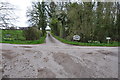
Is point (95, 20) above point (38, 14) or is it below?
below

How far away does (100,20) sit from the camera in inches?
414

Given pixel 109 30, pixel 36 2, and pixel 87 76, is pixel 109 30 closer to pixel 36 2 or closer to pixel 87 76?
pixel 87 76

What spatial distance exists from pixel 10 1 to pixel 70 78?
189 inches

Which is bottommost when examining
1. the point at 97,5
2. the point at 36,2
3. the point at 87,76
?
the point at 87,76

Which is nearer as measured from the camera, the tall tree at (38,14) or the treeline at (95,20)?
the treeline at (95,20)

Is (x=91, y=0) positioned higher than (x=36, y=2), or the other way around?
(x=36, y=2)

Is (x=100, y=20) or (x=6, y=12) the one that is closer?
(x=6, y=12)

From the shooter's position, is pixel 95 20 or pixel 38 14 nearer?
pixel 95 20

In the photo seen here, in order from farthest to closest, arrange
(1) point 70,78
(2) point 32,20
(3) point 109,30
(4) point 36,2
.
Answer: (4) point 36,2 < (2) point 32,20 < (3) point 109,30 < (1) point 70,78

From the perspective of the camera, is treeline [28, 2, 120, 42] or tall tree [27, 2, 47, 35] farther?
tall tree [27, 2, 47, 35]

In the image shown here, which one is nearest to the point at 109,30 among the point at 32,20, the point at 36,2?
the point at 32,20

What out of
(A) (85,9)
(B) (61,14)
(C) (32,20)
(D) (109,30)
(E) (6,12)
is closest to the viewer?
(E) (6,12)

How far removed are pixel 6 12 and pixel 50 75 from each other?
4039 mm

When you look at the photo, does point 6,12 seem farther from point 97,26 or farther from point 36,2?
point 36,2
